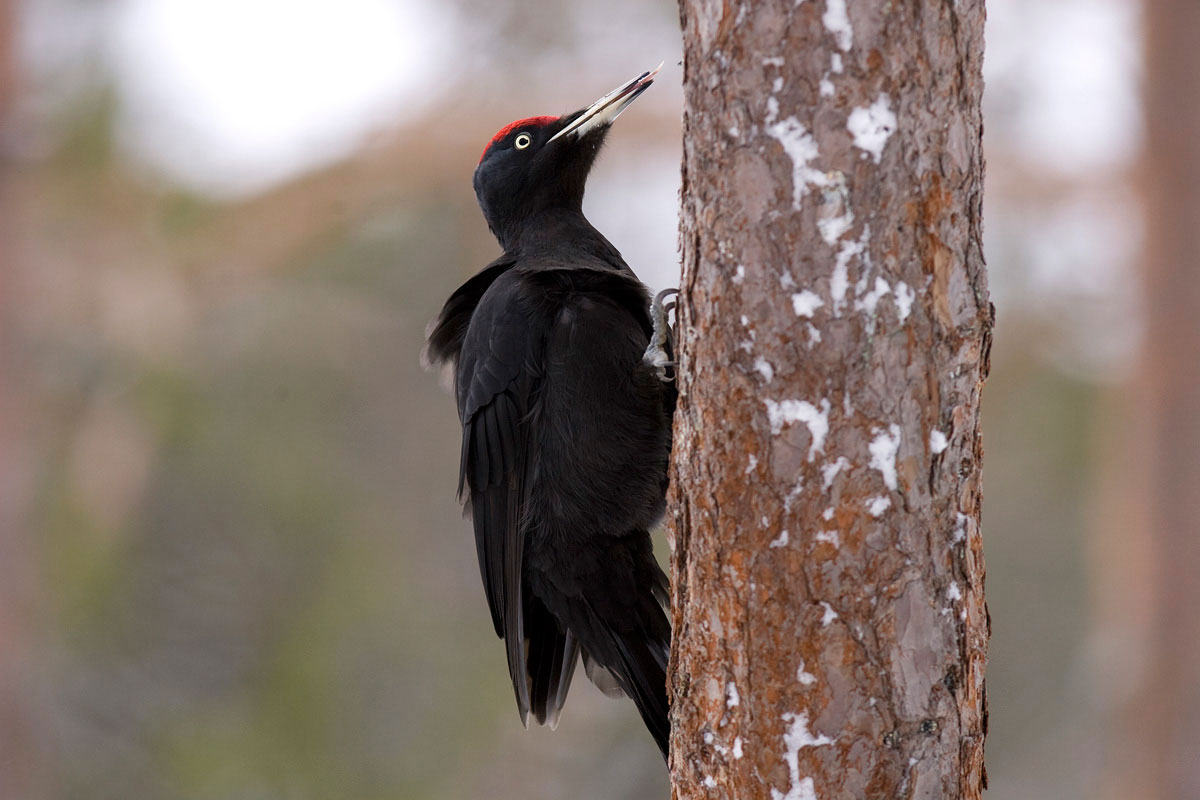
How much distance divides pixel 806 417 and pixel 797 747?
52cm

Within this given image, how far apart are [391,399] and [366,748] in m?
2.86

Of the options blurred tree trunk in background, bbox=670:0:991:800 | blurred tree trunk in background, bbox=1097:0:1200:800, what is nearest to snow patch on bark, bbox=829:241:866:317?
blurred tree trunk in background, bbox=670:0:991:800

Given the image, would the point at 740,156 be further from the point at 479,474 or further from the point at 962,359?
the point at 479,474

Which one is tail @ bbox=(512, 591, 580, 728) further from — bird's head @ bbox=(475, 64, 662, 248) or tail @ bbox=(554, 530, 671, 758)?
bird's head @ bbox=(475, 64, 662, 248)

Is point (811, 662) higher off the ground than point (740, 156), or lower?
lower

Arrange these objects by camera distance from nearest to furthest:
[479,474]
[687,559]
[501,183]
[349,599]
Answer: [687,559] → [479,474] → [501,183] → [349,599]

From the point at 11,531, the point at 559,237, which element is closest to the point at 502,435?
the point at 559,237

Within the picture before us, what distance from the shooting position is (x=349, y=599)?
8.80 metres

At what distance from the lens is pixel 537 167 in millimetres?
3314

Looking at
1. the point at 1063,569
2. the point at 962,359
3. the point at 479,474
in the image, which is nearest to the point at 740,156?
the point at 962,359

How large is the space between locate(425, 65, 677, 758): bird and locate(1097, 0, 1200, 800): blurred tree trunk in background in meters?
3.90

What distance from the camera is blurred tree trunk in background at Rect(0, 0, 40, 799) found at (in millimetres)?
6258

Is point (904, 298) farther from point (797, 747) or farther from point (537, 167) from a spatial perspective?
point (537, 167)

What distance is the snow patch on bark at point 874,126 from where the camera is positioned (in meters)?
1.64
